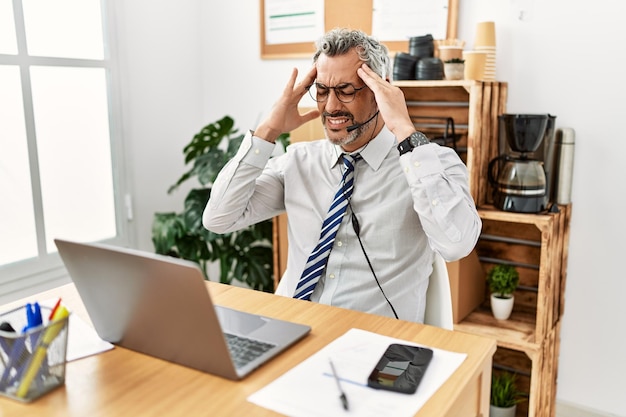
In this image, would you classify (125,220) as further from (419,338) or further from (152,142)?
(419,338)

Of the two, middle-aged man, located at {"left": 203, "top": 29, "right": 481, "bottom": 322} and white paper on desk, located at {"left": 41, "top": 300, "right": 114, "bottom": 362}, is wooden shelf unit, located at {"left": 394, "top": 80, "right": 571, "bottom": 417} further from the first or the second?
white paper on desk, located at {"left": 41, "top": 300, "right": 114, "bottom": 362}

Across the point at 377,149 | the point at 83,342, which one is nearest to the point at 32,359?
the point at 83,342

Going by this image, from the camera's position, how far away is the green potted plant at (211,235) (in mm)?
2719

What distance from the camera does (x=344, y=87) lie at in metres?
1.63

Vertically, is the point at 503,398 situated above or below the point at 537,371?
below

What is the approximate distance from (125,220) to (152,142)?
44cm

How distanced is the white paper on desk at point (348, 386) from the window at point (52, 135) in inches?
75.5

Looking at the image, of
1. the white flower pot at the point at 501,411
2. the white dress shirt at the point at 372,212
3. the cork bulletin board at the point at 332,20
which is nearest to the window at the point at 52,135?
the cork bulletin board at the point at 332,20

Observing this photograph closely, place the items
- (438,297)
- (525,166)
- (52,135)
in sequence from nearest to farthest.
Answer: (438,297) → (525,166) → (52,135)

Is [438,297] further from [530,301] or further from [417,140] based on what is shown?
[530,301]

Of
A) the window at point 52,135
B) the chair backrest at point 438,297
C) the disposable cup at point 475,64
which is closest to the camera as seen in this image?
the chair backrest at point 438,297

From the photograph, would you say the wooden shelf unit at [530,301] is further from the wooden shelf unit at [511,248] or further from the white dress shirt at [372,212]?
the white dress shirt at [372,212]

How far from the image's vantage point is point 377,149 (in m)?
1.68

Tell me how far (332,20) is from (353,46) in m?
1.24
